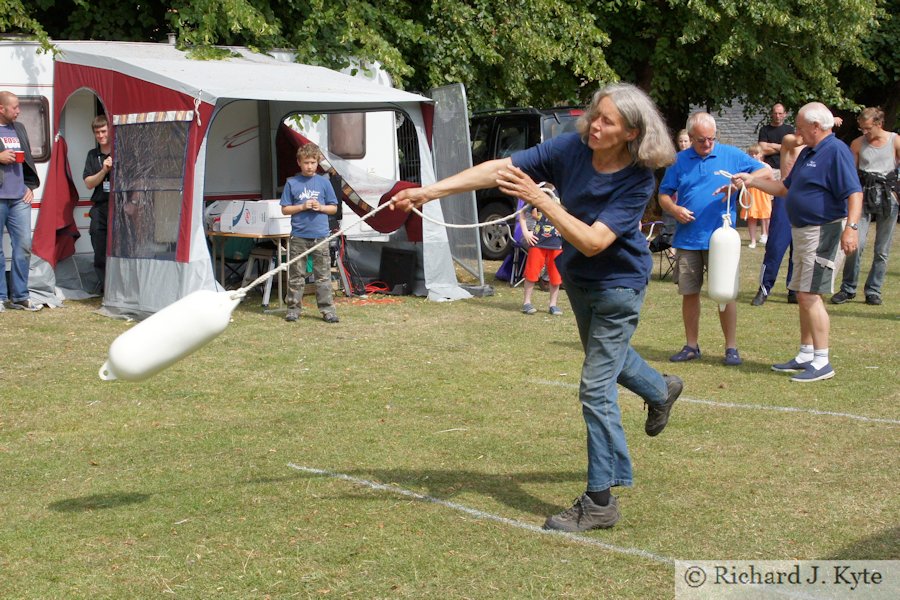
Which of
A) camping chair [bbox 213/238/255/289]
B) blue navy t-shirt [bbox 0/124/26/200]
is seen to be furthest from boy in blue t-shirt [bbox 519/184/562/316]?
blue navy t-shirt [bbox 0/124/26/200]

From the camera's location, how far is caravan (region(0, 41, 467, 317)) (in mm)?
10453

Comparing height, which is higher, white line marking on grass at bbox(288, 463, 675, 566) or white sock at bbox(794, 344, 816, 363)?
white sock at bbox(794, 344, 816, 363)

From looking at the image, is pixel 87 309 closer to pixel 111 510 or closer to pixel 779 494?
pixel 111 510

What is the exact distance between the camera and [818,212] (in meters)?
7.84

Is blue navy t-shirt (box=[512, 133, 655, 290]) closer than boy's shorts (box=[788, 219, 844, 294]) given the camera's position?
Yes

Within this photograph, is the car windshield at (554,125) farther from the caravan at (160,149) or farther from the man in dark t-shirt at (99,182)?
the man in dark t-shirt at (99,182)

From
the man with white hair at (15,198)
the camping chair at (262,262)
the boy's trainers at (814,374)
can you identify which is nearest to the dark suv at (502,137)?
the camping chair at (262,262)

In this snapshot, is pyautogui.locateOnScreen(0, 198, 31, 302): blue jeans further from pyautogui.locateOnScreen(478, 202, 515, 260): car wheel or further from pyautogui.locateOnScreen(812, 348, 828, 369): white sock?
pyautogui.locateOnScreen(812, 348, 828, 369): white sock

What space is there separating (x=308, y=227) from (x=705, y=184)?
414cm

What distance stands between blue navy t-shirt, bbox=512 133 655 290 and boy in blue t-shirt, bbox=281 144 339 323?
588 cm

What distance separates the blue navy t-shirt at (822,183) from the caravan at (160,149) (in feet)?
16.1

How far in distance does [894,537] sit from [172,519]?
316 cm

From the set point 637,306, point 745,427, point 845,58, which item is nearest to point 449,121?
point 745,427

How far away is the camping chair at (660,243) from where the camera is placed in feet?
43.5
